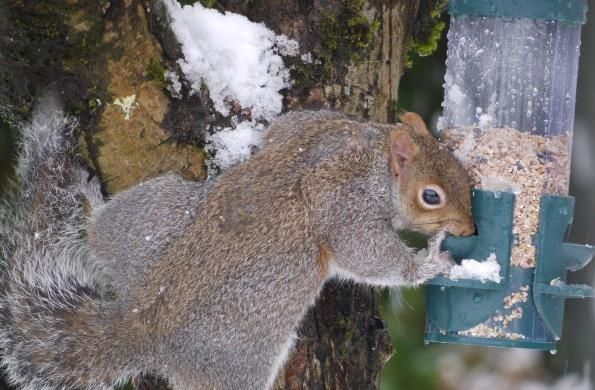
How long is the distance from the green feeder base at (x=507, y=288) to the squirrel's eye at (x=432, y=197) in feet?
→ 0.45

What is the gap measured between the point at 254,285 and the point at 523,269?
3.29 feet

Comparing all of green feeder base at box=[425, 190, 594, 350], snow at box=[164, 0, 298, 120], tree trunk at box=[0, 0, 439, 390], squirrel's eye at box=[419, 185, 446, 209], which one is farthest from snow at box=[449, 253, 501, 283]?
snow at box=[164, 0, 298, 120]

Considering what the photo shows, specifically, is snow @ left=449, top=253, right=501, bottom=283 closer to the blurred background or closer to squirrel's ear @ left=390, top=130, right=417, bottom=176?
squirrel's ear @ left=390, top=130, right=417, bottom=176

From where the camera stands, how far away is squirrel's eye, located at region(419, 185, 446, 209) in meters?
3.36

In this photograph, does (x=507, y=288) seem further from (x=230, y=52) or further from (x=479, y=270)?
(x=230, y=52)

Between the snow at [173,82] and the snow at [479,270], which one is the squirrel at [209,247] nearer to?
the snow at [479,270]

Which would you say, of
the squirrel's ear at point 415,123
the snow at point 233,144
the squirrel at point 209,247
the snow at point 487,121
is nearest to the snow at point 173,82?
the snow at point 233,144

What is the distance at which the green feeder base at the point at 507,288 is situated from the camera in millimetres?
3316

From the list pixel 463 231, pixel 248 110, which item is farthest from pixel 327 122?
pixel 463 231

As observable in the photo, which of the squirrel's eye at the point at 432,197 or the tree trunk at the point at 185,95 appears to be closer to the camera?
the tree trunk at the point at 185,95

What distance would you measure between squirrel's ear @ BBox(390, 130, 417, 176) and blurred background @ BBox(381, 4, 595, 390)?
91 centimetres

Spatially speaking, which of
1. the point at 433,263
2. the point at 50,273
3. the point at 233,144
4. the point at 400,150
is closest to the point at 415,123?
the point at 400,150

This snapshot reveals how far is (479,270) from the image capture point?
3.28m

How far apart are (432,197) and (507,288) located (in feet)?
1.41
